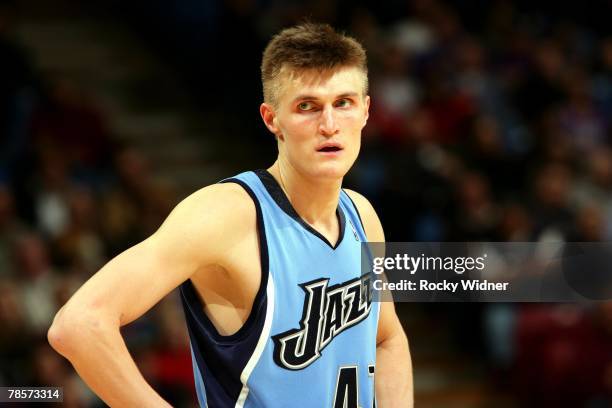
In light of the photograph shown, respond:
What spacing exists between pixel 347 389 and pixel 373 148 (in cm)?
480

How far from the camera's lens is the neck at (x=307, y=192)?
2.96m

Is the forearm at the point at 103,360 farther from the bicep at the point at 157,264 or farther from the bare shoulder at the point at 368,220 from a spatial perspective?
the bare shoulder at the point at 368,220

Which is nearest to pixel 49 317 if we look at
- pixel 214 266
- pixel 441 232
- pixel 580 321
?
pixel 441 232

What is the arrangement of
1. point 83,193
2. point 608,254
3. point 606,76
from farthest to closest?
1. point 606,76
2. point 83,193
3. point 608,254

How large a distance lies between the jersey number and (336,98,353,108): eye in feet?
2.52

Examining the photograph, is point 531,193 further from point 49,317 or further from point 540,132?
point 49,317

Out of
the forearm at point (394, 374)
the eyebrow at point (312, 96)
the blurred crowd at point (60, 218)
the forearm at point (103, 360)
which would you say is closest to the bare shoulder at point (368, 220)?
the forearm at point (394, 374)

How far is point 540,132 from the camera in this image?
26.7 feet

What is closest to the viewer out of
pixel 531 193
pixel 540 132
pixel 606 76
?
pixel 531 193

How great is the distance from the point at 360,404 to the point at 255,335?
1.48ft

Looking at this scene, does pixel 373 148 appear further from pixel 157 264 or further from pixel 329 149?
pixel 157 264

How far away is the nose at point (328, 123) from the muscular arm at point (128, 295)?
1.23ft

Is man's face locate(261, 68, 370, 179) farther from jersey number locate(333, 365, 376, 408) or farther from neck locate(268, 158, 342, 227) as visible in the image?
jersey number locate(333, 365, 376, 408)
